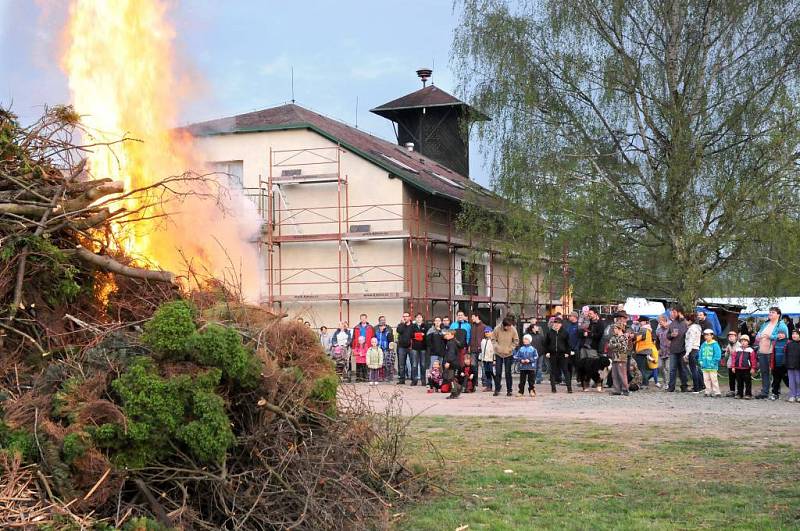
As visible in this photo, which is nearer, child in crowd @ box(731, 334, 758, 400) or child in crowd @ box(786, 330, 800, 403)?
child in crowd @ box(786, 330, 800, 403)

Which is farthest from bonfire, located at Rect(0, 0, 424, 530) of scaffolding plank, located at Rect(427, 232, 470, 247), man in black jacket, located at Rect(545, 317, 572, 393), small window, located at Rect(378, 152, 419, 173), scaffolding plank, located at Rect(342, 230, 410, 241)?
small window, located at Rect(378, 152, 419, 173)

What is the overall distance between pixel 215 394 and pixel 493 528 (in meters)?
2.62

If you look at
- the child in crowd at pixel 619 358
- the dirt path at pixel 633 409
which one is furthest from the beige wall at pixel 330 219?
the child in crowd at pixel 619 358

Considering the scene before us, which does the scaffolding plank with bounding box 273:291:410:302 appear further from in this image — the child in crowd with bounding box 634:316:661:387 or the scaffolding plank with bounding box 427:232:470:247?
the child in crowd with bounding box 634:316:661:387

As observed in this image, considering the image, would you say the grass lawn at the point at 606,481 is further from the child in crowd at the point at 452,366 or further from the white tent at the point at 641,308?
the white tent at the point at 641,308

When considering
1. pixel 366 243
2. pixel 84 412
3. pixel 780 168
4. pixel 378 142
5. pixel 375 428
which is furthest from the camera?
pixel 378 142

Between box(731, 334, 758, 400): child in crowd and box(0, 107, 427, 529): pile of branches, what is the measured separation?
1169 centimetres

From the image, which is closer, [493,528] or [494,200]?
[493,528]

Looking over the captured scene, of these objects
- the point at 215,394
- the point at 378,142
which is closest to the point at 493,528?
the point at 215,394

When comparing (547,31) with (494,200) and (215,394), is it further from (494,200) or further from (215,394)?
(215,394)

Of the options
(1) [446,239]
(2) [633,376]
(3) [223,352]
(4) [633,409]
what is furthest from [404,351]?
(3) [223,352]

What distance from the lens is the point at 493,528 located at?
26.4 ft

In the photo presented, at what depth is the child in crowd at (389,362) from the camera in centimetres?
2571

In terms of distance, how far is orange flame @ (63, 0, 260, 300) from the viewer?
33.6 ft
